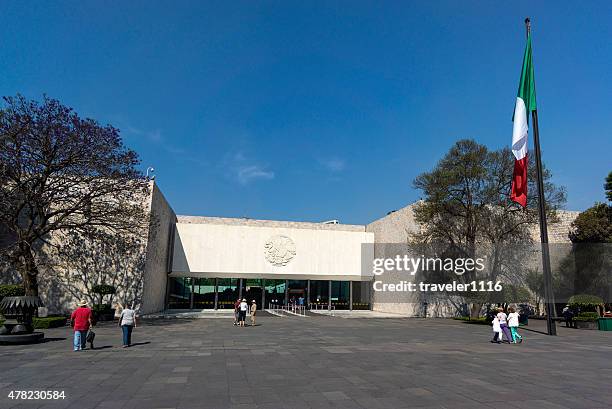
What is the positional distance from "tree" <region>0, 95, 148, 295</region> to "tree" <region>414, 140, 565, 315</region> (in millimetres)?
19052

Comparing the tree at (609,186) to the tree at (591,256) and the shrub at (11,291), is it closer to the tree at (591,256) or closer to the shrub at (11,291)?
the tree at (591,256)

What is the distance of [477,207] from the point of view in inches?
1091

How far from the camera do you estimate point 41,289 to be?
81.7ft

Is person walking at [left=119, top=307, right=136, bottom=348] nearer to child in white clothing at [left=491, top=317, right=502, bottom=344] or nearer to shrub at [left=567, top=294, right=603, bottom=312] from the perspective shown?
child in white clothing at [left=491, top=317, right=502, bottom=344]

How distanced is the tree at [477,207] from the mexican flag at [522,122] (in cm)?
594

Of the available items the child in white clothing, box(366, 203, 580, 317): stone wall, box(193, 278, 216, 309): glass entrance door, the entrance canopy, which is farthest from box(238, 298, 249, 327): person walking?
box(193, 278, 216, 309): glass entrance door

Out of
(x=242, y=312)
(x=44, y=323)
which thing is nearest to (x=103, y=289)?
(x=44, y=323)

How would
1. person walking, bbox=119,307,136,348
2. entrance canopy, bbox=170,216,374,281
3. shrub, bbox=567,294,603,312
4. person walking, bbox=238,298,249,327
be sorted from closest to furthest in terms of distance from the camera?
1. person walking, bbox=119,307,136,348
2. person walking, bbox=238,298,249,327
3. shrub, bbox=567,294,603,312
4. entrance canopy, bbox=170,216,374,281

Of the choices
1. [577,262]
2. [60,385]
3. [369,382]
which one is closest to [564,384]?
[369,382]

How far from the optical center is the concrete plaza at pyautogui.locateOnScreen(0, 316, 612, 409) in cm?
700

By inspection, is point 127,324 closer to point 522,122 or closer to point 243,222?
point 522,122

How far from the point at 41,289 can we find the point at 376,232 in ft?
93.7

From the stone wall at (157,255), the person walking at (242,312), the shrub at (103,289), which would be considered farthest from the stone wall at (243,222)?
the person walking at (242,312)

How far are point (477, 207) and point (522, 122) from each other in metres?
8.10
